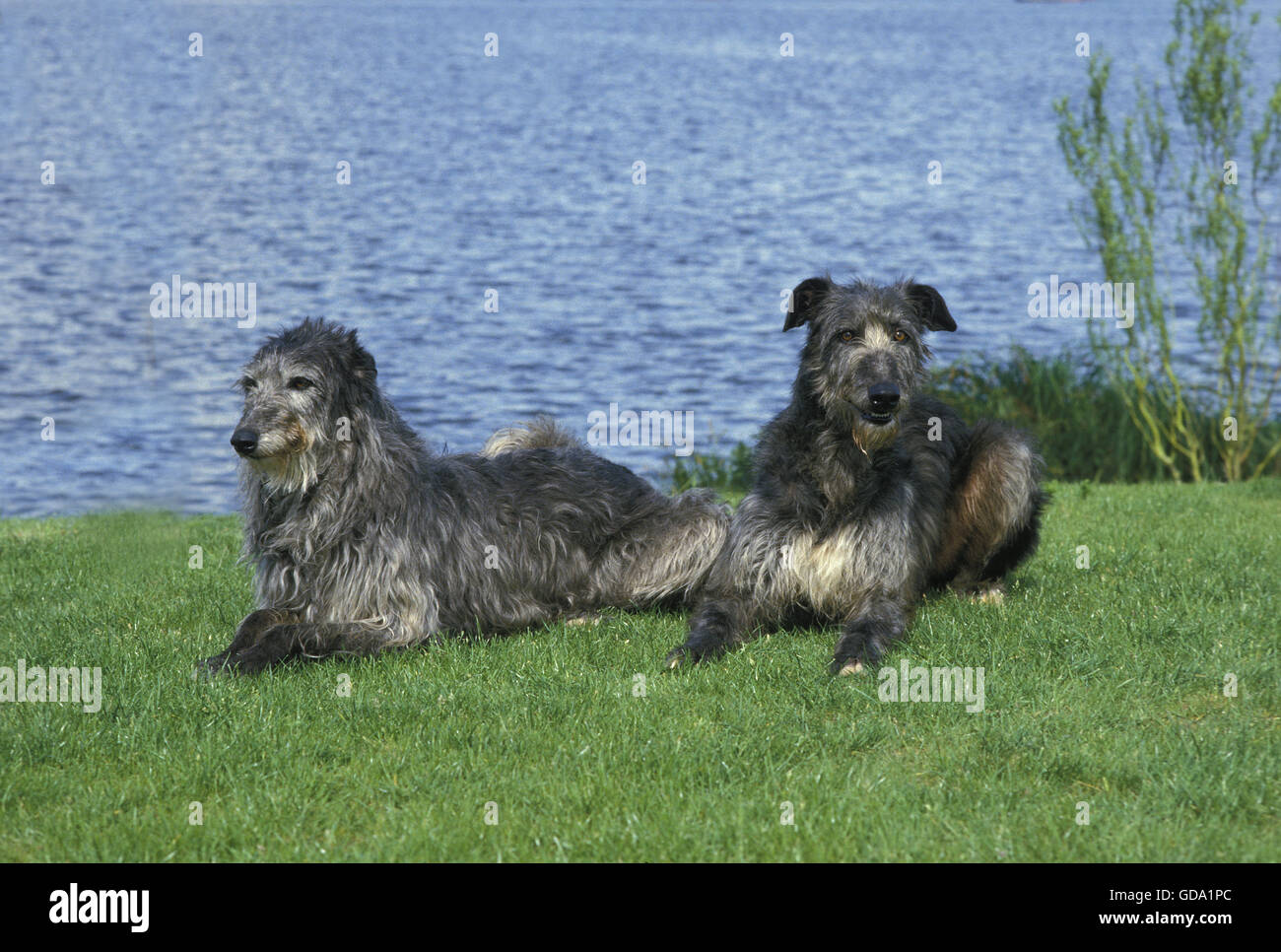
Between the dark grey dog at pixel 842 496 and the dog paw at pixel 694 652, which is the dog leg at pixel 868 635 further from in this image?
the dog paw at pixel 694 652

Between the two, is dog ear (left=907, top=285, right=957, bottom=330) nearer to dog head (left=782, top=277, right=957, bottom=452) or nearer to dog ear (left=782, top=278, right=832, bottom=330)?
dog head (left=782, top=277, right=957, bottom=452)

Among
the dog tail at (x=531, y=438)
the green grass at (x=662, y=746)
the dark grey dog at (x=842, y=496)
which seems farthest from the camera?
the dog tail at (x=531, y=438)

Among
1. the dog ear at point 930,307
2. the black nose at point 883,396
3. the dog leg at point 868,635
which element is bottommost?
the dog leg at point 868,635

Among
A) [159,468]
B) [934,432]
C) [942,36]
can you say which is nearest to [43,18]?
[942,36]

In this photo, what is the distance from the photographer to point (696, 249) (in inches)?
1014

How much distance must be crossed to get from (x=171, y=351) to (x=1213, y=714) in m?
16.0

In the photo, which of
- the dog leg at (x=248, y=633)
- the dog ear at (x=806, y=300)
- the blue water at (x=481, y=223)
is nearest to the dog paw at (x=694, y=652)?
A: the dog ear at (x=806, y=300)

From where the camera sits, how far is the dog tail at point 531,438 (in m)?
9.71

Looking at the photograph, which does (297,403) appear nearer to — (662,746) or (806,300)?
(662,746)

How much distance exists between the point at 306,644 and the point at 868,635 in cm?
308

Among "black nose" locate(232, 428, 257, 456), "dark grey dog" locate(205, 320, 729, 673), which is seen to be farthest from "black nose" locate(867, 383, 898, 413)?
"black nose" locate(232, 428, 257, 456)

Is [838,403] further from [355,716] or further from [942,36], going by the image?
[942,36]

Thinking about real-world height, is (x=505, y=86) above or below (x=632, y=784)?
above

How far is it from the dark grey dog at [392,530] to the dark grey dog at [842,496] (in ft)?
2.46
